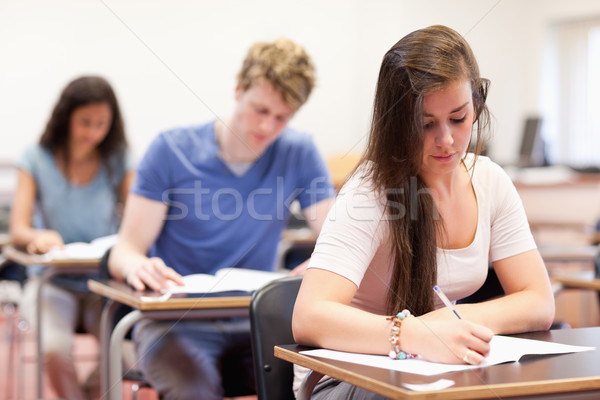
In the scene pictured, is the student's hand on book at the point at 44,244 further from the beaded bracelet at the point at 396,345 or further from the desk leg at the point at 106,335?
the beaded bracelet at the point at 396,345

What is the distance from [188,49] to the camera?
577 cm

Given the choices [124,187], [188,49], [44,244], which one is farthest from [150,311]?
[188,49]

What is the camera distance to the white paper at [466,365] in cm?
97

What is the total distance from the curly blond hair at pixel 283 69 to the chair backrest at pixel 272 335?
72 cm

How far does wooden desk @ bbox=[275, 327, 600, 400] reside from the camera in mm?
854

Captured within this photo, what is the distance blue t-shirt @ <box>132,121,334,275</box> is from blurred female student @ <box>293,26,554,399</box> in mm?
838

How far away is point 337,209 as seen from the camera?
4.04 ft

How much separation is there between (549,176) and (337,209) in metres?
4.87

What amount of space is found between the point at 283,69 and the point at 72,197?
4.35 ft

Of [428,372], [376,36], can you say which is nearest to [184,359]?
[428,372]

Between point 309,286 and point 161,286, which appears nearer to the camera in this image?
point 309,286

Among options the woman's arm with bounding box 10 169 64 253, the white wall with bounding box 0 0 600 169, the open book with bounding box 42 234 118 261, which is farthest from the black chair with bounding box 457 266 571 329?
the white wall with bounding box 0 0 600 169

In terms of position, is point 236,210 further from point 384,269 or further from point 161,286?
point 384,269

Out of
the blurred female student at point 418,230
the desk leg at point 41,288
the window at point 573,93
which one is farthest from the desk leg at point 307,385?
the window at point 573,93
